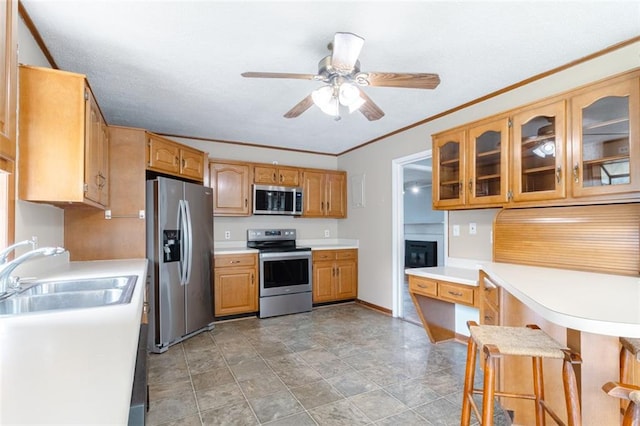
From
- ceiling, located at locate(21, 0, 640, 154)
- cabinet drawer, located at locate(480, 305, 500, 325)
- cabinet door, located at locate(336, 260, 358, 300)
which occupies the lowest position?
cabinet door, located at locate(336, 260, 358, 300)

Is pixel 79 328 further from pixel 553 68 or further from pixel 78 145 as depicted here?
pixel 553 68

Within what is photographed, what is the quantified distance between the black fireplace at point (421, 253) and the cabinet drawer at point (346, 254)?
3131 mm

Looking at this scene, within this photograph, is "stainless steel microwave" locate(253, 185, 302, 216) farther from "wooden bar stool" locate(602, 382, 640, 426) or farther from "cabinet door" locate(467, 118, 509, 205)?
"wooden bar stool" locate(602, 382, 640, 426)

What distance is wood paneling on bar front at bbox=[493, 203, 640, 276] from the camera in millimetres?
1807

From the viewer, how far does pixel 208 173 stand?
3994 millimetres

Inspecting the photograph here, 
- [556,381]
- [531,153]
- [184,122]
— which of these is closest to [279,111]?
[184,122]

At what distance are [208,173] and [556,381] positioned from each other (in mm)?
3775

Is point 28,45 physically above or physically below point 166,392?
above

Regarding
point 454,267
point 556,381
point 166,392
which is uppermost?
point 454,267

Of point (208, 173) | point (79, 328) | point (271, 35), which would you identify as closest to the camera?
point (79, 328)

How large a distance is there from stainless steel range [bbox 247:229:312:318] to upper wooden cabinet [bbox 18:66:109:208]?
244 cm

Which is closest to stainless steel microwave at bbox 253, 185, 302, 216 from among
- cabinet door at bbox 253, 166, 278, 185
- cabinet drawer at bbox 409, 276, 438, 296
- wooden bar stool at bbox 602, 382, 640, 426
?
cabinet door at bbox 253, 166, 278, 185

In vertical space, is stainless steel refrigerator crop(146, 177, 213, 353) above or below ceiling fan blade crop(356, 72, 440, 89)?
below

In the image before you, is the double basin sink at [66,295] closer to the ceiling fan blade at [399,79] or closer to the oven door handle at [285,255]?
the ceiling fan blade at [399,79]
